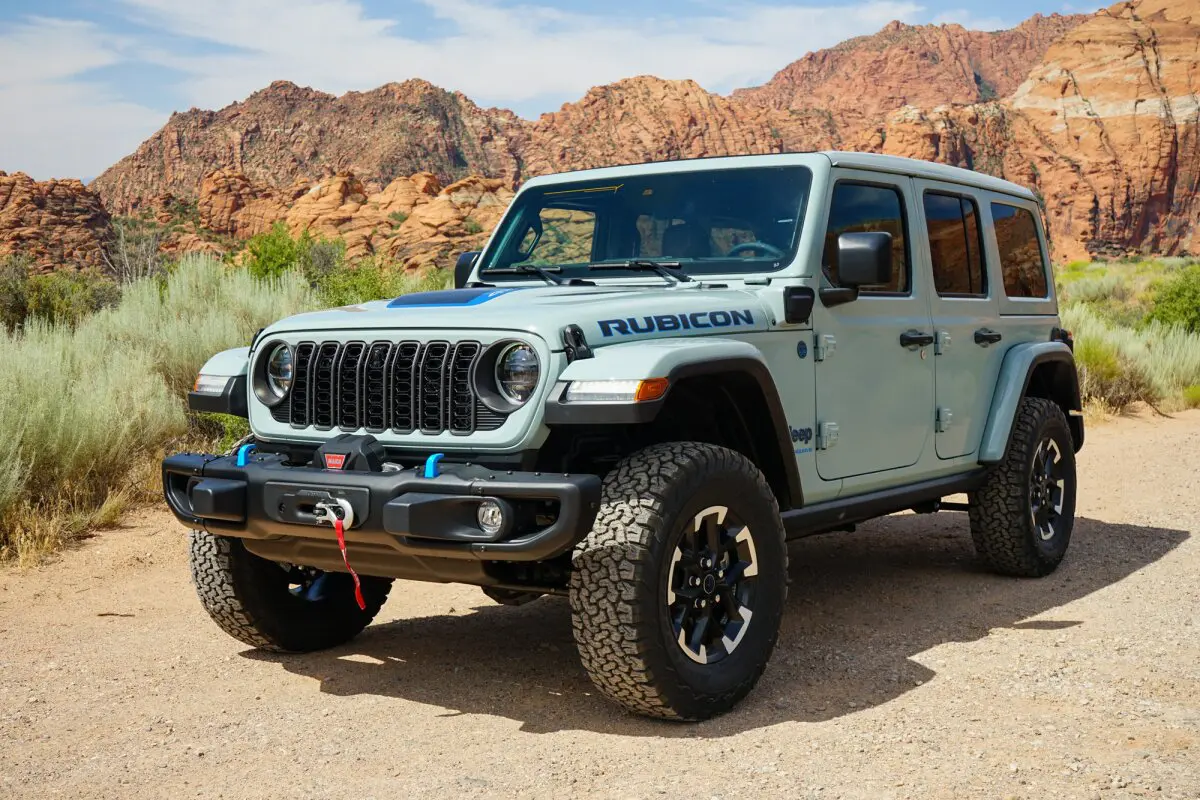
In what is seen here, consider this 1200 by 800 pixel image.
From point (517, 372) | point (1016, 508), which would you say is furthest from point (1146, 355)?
point (517, 372)

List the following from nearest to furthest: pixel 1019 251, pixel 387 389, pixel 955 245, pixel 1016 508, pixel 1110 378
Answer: pixel 387 389, pixel 955 245, pixel 1016 508, pixel 1019 251, pixel 1110 378

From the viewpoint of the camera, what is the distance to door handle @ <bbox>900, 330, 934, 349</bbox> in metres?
5.34

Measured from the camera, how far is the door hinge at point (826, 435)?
189 inches

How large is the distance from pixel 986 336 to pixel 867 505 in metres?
1.46

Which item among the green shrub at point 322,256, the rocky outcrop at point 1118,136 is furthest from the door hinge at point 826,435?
the rocky outcrop at point 1118,136

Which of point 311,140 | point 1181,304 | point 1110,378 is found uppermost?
point 311,140

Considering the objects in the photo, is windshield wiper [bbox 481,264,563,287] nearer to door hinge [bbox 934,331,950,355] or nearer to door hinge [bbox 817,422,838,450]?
door hinge [bbox 817,422,838,450]

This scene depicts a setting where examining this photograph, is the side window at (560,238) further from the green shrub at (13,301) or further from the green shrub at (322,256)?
the green shrub at (322,256)

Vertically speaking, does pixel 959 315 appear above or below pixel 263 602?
above

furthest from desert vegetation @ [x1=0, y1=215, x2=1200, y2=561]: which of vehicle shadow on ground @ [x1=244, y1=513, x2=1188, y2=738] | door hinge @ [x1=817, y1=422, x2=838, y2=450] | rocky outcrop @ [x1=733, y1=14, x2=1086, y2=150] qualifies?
rocky outcrop @ [x1=733, y1=14, x2=1086, y2=150]

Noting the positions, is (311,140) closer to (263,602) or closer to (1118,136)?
(1118,136)

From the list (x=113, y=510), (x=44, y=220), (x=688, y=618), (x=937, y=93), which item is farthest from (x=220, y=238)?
(x=937, y=93)

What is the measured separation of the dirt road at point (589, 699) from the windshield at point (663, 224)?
1.66m

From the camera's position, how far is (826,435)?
4816 millimetres
